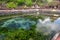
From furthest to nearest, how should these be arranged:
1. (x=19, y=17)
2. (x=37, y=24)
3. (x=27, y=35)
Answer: (x=19, y=17)
(x=37, y=24)
(x=27, y=35)

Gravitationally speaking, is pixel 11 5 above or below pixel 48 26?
above

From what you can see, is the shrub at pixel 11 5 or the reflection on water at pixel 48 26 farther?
the shrub at pixel 11 5

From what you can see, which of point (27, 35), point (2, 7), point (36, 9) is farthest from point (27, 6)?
A: point (27, 35)

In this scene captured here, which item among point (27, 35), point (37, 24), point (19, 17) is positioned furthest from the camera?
point (19, 17)

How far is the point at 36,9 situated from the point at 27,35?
714mm

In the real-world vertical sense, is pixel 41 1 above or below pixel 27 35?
above

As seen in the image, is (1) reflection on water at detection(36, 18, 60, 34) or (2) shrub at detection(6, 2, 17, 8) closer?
(1) reflection on water at detection(36, 18, 60, 34)

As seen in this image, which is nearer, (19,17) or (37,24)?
(37,24)

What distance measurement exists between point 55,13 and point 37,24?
46cm

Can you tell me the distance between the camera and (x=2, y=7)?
124 inches

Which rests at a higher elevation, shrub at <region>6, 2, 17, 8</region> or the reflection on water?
shrub at <region>6, 2, 17, 8</region>

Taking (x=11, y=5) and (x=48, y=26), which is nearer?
(x=48, y=26)

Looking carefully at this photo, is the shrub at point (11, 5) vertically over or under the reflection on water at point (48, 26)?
over

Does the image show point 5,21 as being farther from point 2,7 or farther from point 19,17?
point 2,7
